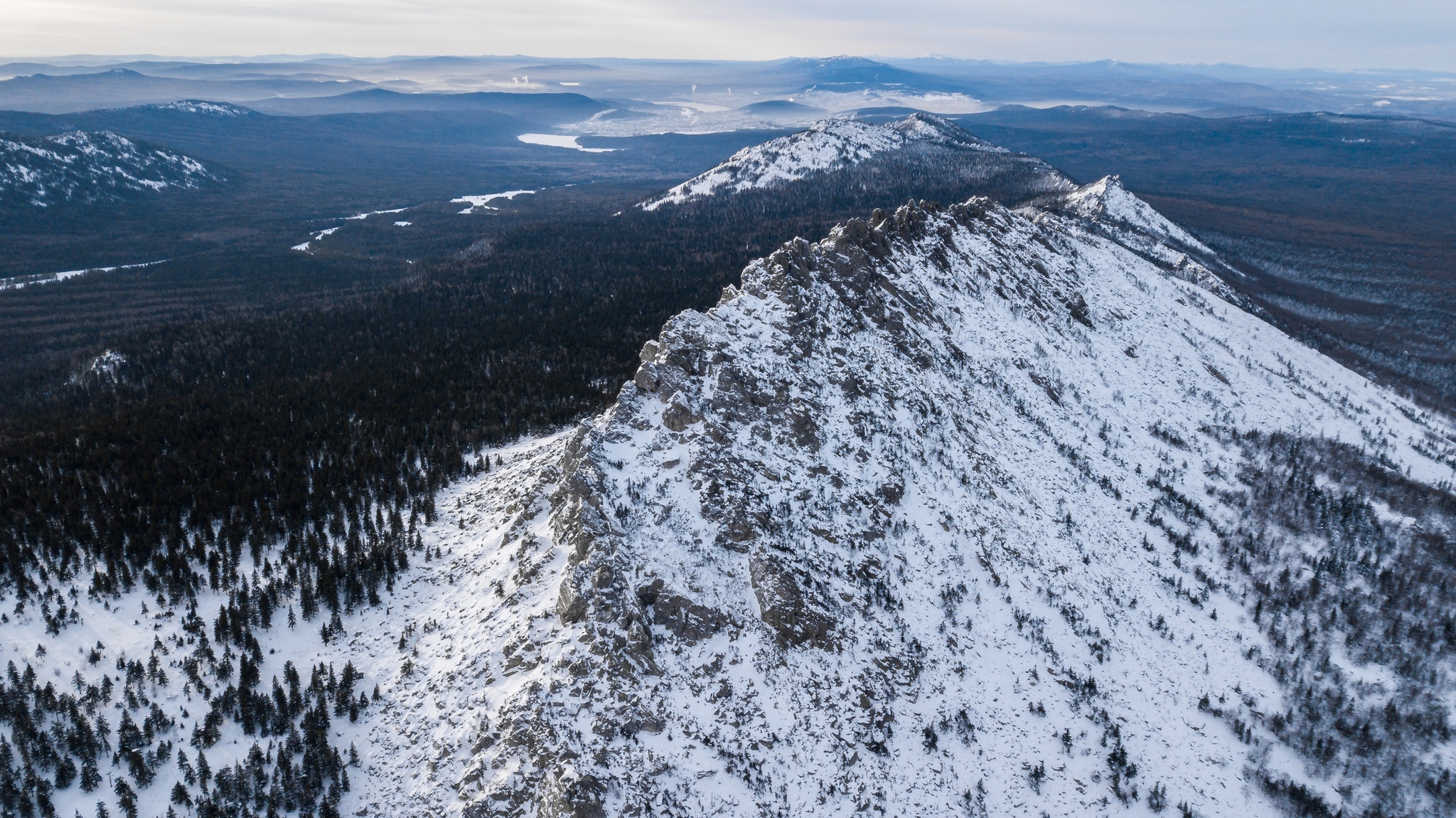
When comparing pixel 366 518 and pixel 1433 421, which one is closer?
pixel 366 518

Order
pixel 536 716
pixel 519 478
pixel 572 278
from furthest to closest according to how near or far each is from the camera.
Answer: pixel 572 278 → pixel 519 478 → pixel 536 716

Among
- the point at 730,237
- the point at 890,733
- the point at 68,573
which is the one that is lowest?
the point at 890,733

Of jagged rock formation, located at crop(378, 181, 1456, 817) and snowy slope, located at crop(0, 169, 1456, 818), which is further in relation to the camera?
jagged rock formation, located at crop(378, 181, 1456, 817)

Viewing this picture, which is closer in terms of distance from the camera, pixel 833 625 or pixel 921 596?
pixel 833 625

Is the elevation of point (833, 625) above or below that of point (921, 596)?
above

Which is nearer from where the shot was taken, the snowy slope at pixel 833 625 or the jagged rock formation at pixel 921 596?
the snowy slope at pixel 833 625

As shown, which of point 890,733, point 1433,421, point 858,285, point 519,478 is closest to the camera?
point 890,733

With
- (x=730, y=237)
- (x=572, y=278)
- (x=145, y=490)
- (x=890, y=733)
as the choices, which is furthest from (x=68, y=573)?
(x=730, y=237)

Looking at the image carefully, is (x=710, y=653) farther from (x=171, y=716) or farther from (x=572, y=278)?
(x=572, y=278)
